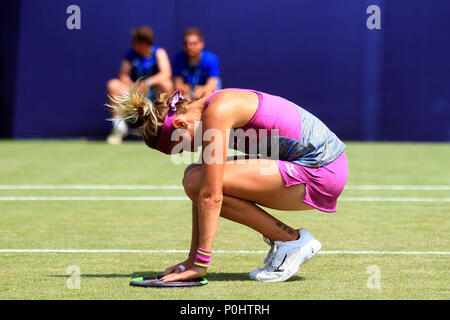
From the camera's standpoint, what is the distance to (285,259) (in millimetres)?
4418

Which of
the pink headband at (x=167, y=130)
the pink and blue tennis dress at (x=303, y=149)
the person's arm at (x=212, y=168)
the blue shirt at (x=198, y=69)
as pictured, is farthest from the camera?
the blue shirt at (x=198, y=69)

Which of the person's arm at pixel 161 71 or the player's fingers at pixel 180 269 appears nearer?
the player's fingers at pixel 180 269

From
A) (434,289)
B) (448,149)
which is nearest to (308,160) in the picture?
(434,289)

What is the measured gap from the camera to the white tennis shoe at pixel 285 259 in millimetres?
4387

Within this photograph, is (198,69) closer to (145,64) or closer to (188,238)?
(145,64)

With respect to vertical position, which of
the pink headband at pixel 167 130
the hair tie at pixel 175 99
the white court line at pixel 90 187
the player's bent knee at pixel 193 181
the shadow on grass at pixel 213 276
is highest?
the hair tie at pixel 175 99

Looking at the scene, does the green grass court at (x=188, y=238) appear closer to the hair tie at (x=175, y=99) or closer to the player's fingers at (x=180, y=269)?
the player's fingers at (x=180, y=269)

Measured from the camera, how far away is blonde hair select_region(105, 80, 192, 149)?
422 cm

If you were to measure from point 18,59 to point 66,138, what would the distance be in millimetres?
1654

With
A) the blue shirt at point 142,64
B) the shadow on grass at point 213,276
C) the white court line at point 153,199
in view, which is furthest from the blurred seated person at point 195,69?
the shadow on grass at point 213,276

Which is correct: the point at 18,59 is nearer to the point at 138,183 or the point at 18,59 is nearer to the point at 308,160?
the point at 138,183

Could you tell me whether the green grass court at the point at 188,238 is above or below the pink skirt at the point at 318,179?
below

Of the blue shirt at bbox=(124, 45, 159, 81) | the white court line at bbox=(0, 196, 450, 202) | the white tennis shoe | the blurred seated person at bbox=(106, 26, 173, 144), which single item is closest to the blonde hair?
the white tennis shoe

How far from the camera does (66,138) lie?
15.3m
